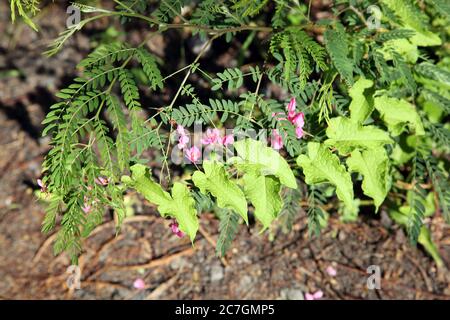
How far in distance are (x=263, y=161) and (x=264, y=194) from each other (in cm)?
9

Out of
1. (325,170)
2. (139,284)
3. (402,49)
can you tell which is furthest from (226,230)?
(402,49)

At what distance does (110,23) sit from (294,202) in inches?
73.1

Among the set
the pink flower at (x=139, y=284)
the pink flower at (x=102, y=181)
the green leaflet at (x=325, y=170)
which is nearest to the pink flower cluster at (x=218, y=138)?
A: the green leaflet at (x=325, y=170)

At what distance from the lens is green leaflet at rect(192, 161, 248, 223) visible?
1345 mm

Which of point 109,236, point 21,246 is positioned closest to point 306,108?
point 109,236

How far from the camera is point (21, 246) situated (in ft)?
7.11

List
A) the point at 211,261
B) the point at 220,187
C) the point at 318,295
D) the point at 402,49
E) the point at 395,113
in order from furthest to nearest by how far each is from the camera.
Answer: the point at 211,261 → the point at 318,295 → the point at 402,49 → the point at 395,113 → the point at 220,187

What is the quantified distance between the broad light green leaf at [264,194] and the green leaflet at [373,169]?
0.26 metres

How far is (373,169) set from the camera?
4.81ft

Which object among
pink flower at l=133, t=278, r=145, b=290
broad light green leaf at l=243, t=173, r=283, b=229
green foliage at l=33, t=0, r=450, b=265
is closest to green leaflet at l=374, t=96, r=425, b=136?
green foliage at l=33, t=0, r=450, b=265

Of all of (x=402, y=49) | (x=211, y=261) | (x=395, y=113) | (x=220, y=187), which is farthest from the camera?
(x=211, y=261)

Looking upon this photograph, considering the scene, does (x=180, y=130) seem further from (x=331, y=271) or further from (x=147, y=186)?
(x=331, y=271)

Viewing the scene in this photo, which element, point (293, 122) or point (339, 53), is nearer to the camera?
point (339, 53)
